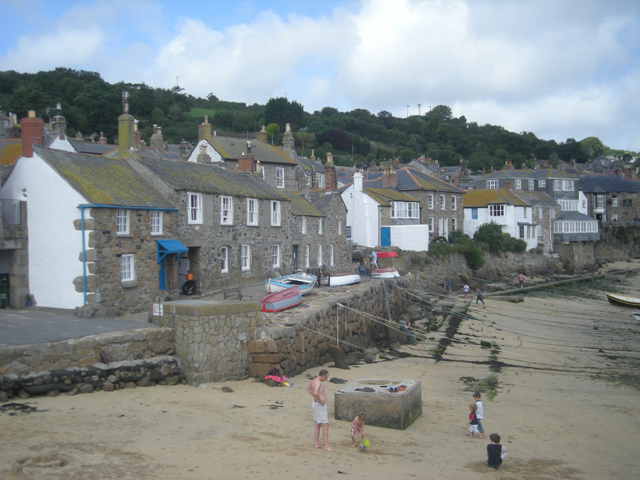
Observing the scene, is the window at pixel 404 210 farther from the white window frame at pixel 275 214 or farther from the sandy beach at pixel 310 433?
the sandy beach at pixel 310 433

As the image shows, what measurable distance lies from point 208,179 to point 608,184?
234 ft

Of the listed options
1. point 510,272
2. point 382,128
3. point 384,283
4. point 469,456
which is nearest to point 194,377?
point 469,456

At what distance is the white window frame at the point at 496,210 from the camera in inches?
2153

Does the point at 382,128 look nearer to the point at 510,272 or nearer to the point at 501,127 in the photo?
the point at 501,127

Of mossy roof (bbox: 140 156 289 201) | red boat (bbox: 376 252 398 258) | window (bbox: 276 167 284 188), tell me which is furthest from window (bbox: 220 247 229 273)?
window (bbox: 276 167 284 188)

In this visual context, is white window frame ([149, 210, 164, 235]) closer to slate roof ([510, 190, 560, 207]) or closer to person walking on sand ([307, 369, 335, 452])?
person walking on sand ([307, 369, 335, 452])

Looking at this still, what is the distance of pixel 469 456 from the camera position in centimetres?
1067

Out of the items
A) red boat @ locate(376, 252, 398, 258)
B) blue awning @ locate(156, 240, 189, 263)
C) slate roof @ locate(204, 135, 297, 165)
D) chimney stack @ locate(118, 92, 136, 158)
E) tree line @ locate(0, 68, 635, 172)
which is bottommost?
red boat @ locate(376, 252, 398, 258)

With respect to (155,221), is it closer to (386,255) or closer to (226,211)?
(226,211)

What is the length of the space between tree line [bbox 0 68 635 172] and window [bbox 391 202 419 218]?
4004 centimetres

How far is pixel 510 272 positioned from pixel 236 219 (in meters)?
34.4

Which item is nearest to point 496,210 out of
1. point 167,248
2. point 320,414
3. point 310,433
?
point 167,248

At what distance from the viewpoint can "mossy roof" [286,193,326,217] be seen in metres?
31.8

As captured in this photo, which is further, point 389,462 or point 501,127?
point 501,127
